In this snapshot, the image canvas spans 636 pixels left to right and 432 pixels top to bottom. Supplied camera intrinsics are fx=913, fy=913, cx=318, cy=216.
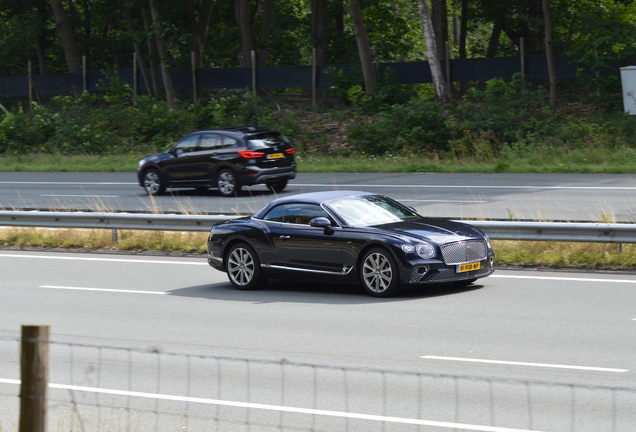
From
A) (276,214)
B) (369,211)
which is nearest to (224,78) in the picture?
(276,214)

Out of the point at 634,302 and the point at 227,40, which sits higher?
the point at 227,40

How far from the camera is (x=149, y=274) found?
14.0 meters

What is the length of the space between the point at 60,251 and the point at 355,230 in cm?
785

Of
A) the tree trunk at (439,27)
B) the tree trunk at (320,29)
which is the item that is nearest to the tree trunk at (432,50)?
the tree trunk at (439,27)

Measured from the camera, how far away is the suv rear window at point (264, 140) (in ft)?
74.2

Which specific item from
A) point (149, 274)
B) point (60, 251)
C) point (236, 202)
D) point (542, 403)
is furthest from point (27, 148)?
point (542, 403)

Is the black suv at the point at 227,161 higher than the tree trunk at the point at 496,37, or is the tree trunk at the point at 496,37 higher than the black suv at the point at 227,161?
the tree trunk at the point at 496,37

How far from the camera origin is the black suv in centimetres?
2253

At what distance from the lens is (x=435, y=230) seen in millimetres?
11359

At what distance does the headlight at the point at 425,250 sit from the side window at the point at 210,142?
12895 millimetres

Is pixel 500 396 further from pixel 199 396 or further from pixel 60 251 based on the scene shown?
pixel 60 251

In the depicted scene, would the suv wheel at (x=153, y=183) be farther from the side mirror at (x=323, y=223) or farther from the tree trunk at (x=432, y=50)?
the tree trunk at (x=432, y=50)

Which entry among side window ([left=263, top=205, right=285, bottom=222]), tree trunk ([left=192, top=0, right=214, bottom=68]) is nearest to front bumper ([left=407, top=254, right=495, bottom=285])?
side window ([left=263, top=205, right=285, bottom=222])

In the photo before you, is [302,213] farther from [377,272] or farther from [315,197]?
[377,272]
